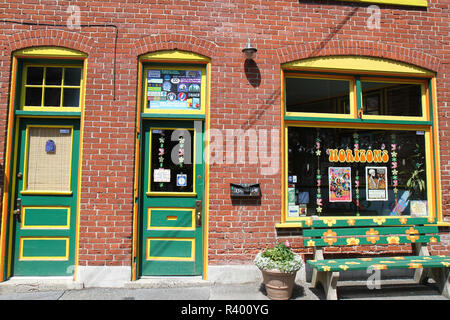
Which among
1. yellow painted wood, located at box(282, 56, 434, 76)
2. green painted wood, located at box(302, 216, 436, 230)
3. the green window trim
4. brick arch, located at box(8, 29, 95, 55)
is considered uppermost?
the green window trim

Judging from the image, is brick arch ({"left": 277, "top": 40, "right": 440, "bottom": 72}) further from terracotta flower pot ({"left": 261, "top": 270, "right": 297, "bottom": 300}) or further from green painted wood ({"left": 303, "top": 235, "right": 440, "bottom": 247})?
terracotta flower pot ({"left": 261, "top": 270, "right": 297, "bottom": 300})

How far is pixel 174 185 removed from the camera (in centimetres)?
523

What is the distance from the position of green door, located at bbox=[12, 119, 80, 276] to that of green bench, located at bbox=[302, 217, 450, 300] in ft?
11.8

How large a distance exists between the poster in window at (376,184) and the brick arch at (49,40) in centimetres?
501

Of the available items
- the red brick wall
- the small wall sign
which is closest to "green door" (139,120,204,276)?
the red brick wall

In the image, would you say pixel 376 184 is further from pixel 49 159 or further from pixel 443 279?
pixel 49 159

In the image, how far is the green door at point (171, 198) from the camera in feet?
16.8

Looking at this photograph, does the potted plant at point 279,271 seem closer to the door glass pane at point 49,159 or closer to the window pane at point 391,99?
the window pane at point 391,99

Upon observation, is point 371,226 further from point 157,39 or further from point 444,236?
point 157,39

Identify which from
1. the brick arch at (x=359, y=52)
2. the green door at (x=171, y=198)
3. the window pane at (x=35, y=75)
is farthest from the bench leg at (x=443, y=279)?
the window pane at (x=35, y=75)

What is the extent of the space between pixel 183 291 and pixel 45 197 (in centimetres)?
254

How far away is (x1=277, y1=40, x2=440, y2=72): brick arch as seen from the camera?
17.7 ft

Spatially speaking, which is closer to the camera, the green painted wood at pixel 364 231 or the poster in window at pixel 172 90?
the green painted wood at pixel 364 231
